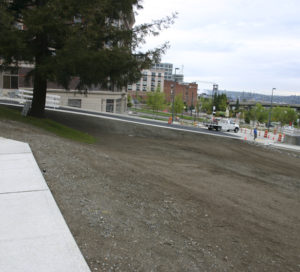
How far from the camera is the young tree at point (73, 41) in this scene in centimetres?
1471

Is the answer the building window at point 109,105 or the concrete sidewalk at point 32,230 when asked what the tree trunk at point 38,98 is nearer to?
the concrete sidewalk at point 32,230

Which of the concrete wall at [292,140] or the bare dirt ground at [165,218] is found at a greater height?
the bare dirt ground at [165,218]

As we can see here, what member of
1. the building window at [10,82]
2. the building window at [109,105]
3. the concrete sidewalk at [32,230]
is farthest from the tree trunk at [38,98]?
the building window at [109,105]

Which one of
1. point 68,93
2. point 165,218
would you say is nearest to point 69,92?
point 68,93

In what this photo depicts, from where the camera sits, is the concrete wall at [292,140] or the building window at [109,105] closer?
the concrete wall at [292,140]

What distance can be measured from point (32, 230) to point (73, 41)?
11925 millimetres

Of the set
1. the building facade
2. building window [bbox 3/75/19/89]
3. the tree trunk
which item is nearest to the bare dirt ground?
the tree trunk

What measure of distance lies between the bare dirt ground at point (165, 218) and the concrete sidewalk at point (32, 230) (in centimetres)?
21

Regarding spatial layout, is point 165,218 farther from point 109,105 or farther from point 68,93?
point 109,105

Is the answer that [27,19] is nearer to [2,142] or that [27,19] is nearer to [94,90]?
[2,142]

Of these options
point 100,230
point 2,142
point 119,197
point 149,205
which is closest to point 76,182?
point 119,197

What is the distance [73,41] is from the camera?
14.7 m

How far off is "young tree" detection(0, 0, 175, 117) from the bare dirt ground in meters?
6.23

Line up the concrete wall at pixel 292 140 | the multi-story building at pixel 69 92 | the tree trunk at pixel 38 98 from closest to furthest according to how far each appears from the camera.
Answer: the tree trunk at pixel 38 98 → the concrete wall at pixel 292 140 → the multi-story building at pixel 69 92
